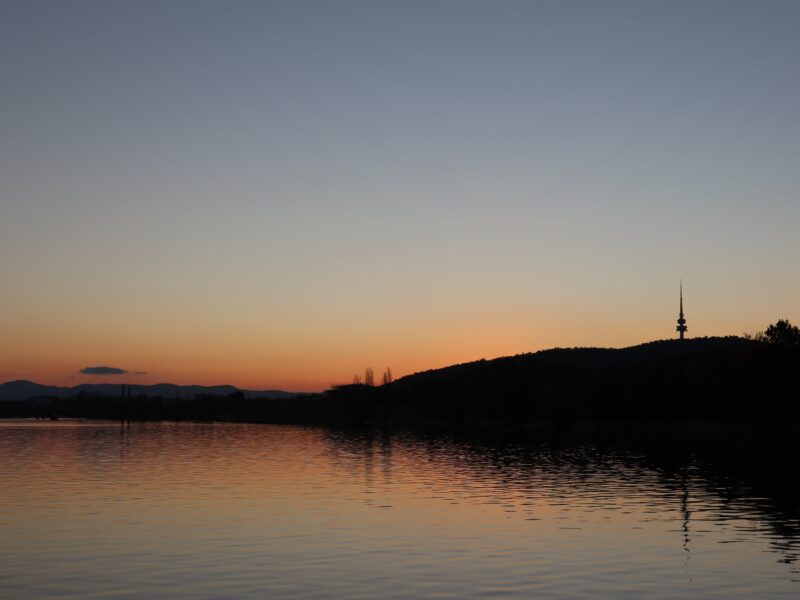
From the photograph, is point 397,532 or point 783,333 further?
point 783,333

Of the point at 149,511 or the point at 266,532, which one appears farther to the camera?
the point at 149,511

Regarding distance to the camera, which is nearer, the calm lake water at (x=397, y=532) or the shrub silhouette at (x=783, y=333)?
the calm lake water at (x=397, y=532)

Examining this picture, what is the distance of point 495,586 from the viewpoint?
37625 mm

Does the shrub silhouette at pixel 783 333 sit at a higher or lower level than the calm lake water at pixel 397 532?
higher

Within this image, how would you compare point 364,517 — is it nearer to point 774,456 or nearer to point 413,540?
point 413,540

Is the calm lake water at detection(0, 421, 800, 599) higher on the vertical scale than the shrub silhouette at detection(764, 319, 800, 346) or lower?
lower

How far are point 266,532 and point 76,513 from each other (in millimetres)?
16411

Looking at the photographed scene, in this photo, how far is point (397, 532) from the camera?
5397 centimetres

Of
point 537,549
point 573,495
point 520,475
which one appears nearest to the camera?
point 537,549

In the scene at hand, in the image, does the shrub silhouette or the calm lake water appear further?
the shrub silhouette

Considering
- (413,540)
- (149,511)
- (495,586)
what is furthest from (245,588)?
(149,511)

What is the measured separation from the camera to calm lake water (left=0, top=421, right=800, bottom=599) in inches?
1508

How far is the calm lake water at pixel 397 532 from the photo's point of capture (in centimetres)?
3831

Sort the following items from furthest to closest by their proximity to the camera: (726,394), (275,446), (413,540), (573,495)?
(726,394) < (275,446) < (573,495) < (413,540)
